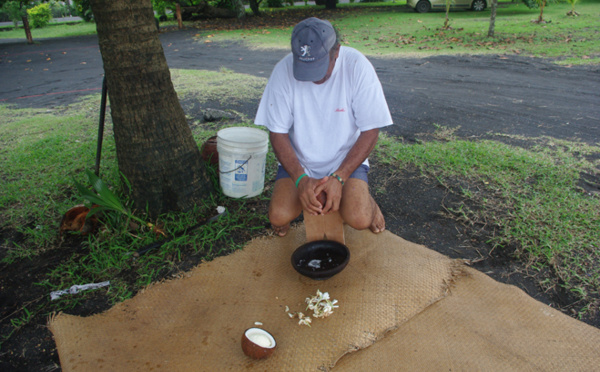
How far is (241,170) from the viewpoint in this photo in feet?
9.52

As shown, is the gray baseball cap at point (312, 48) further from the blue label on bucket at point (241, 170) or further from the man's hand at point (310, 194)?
the blue label on bucket at point (241, 170)

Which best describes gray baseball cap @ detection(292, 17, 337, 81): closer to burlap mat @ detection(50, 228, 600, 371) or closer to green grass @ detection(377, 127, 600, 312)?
burlap mat @ detection(50, 228, 600, 371)

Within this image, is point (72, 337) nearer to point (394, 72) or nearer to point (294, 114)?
point (294, 114)

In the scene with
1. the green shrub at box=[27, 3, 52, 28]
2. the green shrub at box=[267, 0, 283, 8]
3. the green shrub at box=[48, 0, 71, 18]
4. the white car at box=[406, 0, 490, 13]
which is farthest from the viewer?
the green shrub at box=[48, 0, 71, 18]

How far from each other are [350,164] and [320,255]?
58cm

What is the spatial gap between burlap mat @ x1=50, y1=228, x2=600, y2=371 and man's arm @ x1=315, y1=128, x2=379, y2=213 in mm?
444

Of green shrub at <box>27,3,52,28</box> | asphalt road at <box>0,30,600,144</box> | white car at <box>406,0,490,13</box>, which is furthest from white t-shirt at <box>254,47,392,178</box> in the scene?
green shrub at <box>27,3,52,28</box>

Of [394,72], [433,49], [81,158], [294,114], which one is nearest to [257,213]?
[294,114]

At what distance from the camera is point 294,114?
7.82ft

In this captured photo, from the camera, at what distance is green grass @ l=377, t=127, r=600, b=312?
232 cm

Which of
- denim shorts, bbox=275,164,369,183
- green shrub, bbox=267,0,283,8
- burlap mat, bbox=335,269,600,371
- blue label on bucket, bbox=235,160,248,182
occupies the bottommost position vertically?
burlap mat, bbox=335,269,600,371

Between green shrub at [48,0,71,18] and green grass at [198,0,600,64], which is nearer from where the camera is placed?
green grass at [198,0,600,64]

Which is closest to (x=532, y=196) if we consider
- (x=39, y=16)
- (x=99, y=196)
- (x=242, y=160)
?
(x=242, y=160)

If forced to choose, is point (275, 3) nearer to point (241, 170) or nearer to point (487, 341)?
point (241, 170)
